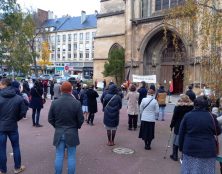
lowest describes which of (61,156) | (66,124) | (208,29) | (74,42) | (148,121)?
(61,156)

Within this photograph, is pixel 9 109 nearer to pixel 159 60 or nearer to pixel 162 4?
pixel 162 4

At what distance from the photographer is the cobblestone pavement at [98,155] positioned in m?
6.95

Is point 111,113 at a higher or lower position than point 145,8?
lower

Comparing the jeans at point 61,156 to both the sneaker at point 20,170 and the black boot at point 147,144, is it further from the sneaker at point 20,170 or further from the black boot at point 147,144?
the black boot at point 147,144

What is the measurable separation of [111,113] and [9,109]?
11.9 feet

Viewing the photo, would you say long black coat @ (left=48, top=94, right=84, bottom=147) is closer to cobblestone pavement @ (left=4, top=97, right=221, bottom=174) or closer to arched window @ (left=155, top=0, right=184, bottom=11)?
cobblestone pavement @ (left=4, top=97, right=221, bottom=174)

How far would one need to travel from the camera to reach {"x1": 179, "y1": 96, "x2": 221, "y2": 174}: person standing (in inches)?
199

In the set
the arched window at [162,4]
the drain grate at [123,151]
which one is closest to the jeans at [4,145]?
the drain grate at [123,151]

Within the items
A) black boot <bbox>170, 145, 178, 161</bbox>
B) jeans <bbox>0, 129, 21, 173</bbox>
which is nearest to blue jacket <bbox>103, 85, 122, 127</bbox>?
black boot <bbox>170, 145, 178, 161</bbox>

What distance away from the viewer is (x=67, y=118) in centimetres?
560

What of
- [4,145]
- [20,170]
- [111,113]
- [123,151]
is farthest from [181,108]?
[4,145]

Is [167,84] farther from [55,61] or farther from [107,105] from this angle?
[55,61]

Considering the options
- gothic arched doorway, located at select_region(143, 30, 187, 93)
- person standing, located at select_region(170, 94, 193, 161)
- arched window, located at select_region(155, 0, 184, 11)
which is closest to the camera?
person standing, located at select_region(170, 94, 193, 161)

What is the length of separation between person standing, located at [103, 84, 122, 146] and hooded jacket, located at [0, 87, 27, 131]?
11.2 ft
